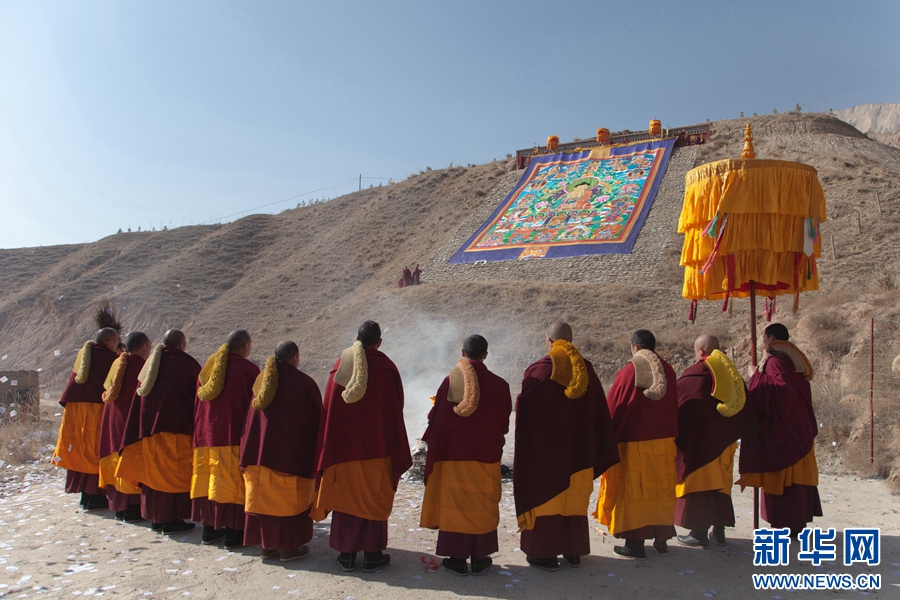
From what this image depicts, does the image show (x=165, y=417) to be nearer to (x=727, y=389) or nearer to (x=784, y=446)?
(x=727, y=389)

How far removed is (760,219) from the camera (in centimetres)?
584

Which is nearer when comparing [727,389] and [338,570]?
[338,570]

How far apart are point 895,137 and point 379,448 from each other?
1662 inches

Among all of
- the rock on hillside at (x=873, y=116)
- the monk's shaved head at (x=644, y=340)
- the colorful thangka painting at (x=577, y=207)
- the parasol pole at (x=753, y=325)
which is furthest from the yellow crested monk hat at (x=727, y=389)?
the rock on hillside at (x=873, y=116)

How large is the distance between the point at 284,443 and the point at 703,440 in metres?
3.25

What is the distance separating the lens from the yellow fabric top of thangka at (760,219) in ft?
19.0

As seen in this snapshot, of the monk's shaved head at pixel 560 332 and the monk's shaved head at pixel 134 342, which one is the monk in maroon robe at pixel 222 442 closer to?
the monk's shaved head at pixel 134 342

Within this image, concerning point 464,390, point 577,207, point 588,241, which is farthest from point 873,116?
point 464,390

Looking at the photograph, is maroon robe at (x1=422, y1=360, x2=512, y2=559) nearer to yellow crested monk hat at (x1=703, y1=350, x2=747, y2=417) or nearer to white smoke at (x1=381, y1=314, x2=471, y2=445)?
yellow crested monk hat at (x1=703, y1=350, x2=747, y2=417)

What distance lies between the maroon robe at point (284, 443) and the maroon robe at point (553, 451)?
5.22 ft

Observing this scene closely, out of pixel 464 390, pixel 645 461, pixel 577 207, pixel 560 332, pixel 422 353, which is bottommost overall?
pixel 645 461

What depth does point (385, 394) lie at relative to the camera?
15.3 feet

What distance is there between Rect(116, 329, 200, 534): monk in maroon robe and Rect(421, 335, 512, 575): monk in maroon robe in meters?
2.36

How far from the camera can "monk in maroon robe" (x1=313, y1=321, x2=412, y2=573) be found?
449 cm
